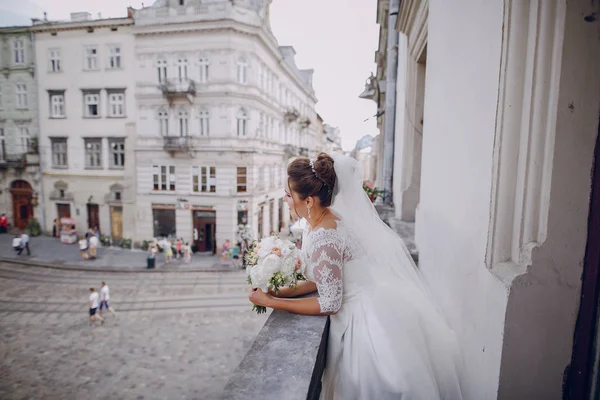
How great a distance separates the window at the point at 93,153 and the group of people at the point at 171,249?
649cm

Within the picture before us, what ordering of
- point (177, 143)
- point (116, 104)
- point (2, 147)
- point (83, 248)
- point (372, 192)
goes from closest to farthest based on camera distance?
1. point (372, 192)
2. point (83, 248)
3. point (177, 143)
4. point (116, 104)
5. point (2, 147)

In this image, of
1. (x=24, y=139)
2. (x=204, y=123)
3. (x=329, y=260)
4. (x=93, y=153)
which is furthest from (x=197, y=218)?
(x=329, y=260)

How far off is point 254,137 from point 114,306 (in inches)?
455

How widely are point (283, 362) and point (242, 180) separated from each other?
18.4 meters

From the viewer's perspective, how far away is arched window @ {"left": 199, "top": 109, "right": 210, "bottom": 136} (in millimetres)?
19297

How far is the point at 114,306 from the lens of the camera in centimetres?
1205

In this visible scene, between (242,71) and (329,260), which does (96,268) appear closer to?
(242,71)

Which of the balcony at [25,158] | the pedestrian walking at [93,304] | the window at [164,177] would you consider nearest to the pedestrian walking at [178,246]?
the window at [164,177]

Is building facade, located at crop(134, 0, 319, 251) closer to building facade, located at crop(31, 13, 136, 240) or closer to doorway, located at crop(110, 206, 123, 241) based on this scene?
building facade, located at crop(31, 13, 136, 240)

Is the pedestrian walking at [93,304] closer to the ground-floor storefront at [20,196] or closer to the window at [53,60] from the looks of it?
the ground-floor storefront at [20,196]

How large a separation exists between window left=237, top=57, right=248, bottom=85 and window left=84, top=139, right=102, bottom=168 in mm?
9700

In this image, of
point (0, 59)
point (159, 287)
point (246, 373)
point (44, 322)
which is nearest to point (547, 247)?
point (246, 373)

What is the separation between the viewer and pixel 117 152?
2056 cm

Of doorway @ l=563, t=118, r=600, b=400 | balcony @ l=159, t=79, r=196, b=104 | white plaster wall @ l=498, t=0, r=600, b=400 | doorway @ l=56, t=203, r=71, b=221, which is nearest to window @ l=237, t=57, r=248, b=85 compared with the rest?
balcony @ l=159, t=79, r=196, b=104
